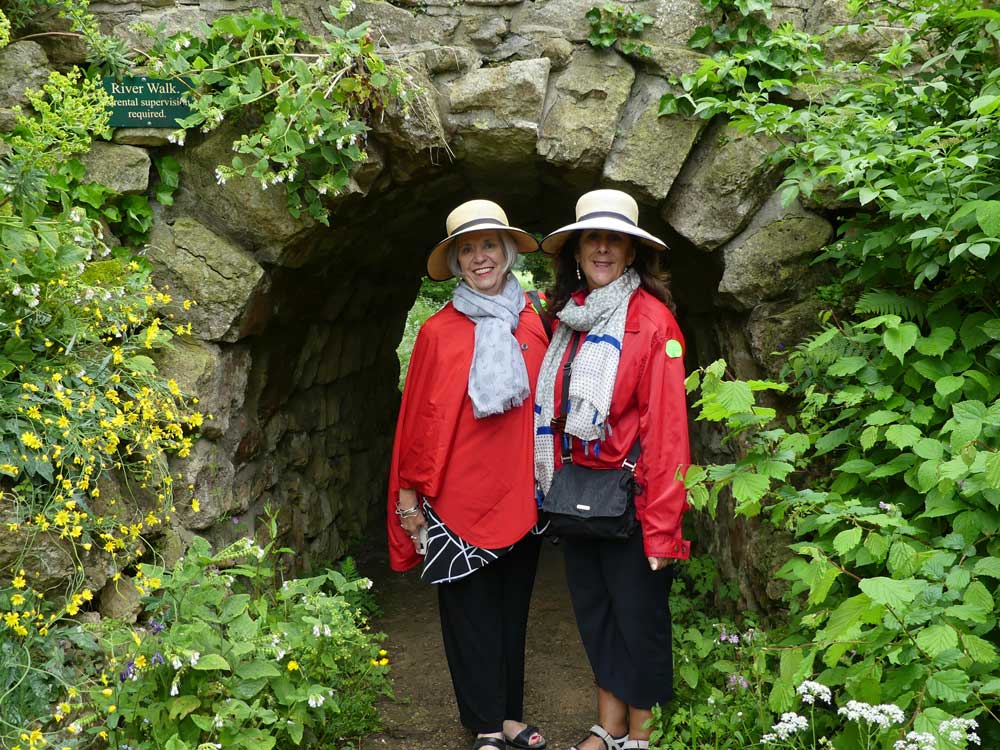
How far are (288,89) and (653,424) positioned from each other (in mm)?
1713

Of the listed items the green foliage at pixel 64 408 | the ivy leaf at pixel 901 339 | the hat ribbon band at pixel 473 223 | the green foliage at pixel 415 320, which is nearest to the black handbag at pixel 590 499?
the hat ribbon band at pixel 473 223

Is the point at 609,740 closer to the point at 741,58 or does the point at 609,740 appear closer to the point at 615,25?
the point at 741,58

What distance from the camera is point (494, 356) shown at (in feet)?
9.50

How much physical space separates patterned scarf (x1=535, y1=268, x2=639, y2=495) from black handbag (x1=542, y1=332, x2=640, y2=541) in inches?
2.7

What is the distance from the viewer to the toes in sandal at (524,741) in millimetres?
3189

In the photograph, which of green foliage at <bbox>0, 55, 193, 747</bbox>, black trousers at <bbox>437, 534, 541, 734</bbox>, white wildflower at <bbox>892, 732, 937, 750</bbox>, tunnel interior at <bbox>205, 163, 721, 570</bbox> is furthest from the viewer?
tunnel interior at <bbox>205, 163, 721, 570</bbox>

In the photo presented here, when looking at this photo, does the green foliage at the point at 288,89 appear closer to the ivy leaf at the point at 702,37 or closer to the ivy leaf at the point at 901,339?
the ivy leaf at the point at 702,37

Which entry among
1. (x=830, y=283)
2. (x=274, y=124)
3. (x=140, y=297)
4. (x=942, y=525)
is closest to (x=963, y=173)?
(x=830, y=283)

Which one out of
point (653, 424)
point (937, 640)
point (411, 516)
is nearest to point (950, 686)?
point (937, 640)

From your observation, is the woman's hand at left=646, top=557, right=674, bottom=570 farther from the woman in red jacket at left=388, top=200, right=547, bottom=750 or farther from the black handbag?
the woman in red jacket at left=388, top=200, right=547, bottom=750

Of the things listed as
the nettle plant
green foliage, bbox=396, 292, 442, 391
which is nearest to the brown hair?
the nettle plant

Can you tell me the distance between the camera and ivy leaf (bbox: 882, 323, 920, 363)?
8.45ft

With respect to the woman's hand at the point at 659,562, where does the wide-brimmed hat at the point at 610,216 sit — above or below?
above

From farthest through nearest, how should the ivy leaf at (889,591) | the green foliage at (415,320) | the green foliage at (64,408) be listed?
1. the green foliage at (415,320)
2. the green foliage at (64,408)
3. the ivy leaf at (889,591)
